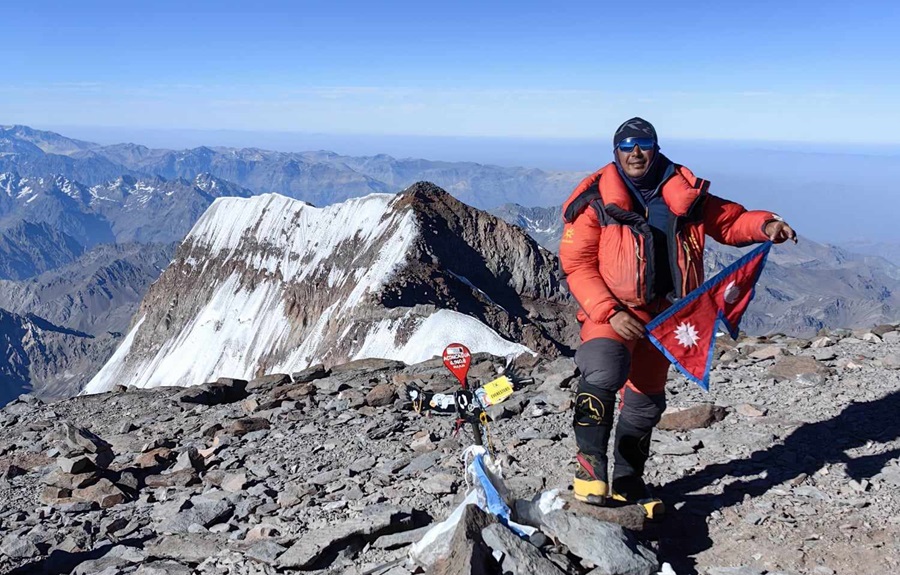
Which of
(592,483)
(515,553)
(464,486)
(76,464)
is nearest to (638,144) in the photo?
(592,483)

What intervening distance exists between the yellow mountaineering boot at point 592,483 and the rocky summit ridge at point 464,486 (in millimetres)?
149

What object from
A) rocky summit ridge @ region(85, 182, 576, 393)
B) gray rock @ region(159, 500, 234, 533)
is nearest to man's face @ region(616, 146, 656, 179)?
gray rock @ region(159, 500, 234, 533)

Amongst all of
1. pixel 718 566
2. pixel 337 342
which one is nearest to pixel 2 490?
pixel 718 566

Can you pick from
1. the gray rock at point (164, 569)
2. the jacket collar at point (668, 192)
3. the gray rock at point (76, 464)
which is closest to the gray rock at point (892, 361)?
the jacket collar at point (668, 192)

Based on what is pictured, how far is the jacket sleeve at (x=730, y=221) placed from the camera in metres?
6.12

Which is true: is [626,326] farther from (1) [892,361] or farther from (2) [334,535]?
(1) [892,361]

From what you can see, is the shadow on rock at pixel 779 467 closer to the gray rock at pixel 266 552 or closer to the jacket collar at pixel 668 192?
the jacket collar at pixel 668 192

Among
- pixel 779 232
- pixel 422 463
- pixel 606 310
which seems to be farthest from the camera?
pixel 422 463

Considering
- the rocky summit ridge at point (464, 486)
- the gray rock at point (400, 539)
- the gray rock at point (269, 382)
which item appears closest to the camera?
the rocky summit ridge at point (464, 486)

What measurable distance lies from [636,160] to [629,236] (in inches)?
27.9

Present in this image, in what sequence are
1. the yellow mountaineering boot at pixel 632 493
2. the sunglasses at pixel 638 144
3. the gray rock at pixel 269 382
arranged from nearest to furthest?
the sunglasses at pixel 638 144
the yellow mountaineering boot at pixel 632 493
the gray rock at pixel 269 382

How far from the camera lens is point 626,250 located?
6.05 m

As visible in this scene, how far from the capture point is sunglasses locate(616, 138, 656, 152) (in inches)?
238

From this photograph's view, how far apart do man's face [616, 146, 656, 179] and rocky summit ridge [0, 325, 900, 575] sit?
3.08m
